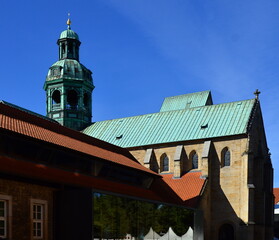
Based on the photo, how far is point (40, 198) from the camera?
20438mm

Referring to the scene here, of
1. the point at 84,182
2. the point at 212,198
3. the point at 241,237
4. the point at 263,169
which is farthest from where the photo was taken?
the point at 263,169

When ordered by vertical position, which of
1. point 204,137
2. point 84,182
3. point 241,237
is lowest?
point 241,237

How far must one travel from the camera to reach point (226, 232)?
4178 cm

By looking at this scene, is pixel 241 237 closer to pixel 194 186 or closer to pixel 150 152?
pixel 194 186

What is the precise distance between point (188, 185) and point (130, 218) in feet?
61.0

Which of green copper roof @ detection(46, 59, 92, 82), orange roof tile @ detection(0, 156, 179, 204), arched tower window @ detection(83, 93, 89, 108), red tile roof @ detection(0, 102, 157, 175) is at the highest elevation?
green copper roof @ detection(46, 59, 92, 82)

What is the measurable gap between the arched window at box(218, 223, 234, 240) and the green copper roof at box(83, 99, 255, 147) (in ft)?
28.2

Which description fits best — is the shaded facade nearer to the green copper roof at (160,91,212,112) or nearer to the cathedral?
the cathedral

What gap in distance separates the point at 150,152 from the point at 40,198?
2663 cm

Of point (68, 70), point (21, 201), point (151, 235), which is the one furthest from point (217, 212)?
point (21, 201)

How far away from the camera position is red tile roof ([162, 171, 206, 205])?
1527 inches

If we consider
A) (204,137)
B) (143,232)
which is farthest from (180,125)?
(143,232)

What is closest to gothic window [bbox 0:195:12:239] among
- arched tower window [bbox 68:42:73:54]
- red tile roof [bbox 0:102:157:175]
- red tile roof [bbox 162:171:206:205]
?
red tile roof [bbox 0:102:157:175]

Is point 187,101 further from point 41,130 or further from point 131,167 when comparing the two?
point 41,130
